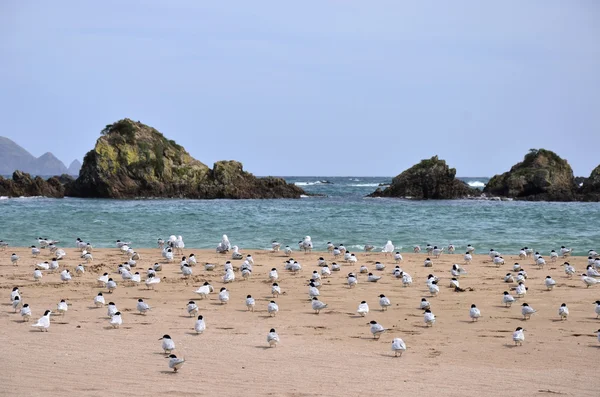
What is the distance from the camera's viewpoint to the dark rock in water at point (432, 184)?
2763 inches

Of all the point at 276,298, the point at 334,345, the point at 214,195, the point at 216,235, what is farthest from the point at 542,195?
the point at 334,345

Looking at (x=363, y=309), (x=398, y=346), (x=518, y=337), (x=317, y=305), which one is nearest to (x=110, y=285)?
(x=317, y=305)

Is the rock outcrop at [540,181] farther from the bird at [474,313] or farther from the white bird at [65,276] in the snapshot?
the white bird at [65,276]

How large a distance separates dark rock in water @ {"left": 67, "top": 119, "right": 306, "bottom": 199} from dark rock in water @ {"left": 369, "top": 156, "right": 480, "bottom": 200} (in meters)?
11.9

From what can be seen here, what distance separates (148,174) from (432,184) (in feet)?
93.9

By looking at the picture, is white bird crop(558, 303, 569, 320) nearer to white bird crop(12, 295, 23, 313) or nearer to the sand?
the sand

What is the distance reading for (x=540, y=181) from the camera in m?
67.2

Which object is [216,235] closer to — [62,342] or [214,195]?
[62,342]

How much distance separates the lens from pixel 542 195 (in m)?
66.4

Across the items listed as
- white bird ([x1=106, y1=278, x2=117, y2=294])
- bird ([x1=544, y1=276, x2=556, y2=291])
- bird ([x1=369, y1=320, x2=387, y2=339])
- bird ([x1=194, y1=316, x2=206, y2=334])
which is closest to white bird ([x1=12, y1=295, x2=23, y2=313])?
white bird ([x1=106, y1=278, x2=117, y2=294])

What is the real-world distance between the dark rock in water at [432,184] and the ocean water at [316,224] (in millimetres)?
11953

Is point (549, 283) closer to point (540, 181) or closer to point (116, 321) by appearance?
point (116, 321)

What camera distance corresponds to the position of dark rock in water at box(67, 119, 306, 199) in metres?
70.5

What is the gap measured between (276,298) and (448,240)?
1816 centimetres
